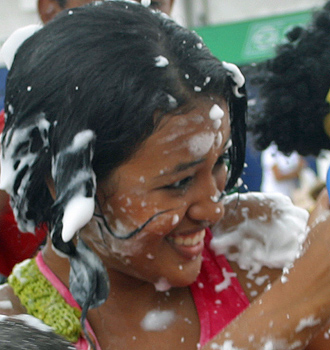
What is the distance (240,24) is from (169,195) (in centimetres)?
257

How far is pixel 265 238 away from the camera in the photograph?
116cm

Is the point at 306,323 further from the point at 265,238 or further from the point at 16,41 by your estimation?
the point at 16,41

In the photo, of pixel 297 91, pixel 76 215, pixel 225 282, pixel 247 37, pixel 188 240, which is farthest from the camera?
pixel 247 37

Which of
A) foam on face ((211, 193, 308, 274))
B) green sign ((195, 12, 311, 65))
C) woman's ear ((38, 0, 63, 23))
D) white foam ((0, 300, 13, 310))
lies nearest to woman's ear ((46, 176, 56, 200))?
white foam ((0, 300, 13, 310))

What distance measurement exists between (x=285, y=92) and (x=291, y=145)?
13 cm

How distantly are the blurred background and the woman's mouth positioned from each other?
503mm

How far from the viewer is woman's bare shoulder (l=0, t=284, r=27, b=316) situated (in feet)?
3.36

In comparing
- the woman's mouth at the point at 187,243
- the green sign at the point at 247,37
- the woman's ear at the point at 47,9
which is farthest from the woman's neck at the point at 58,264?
the green sign at the point at 247,37

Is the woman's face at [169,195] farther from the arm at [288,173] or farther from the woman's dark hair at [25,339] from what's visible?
the arm at [288,173]

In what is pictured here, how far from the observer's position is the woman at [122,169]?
920 millimetres

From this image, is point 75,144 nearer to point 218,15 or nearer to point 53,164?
point 53,164

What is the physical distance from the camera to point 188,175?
0.96 m

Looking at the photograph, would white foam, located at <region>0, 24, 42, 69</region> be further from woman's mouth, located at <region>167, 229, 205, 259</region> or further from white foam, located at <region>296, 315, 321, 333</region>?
white foam, located at <region>296, 315, 321, 333</region>

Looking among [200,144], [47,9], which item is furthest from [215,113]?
[47,9]
